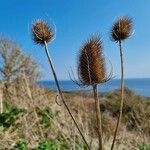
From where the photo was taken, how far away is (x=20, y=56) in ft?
78.3

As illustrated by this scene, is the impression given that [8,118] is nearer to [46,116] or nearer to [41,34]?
[46,116]

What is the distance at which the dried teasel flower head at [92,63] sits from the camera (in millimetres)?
4984

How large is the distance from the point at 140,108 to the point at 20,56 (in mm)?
6447

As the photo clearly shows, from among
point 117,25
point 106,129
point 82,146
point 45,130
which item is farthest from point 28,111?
point 106,129

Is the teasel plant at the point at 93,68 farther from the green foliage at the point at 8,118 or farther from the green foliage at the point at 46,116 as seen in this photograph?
the green foliage at the point at 46,116

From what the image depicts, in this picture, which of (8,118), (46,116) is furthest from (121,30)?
(46,116)

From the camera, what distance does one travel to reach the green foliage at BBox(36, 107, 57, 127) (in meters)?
9.51

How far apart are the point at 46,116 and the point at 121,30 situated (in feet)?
15.6

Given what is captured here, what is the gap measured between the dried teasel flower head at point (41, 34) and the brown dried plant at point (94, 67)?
1.30 ft

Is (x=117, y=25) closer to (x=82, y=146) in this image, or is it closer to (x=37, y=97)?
(x=82, y=146)

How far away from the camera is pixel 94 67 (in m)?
5.09

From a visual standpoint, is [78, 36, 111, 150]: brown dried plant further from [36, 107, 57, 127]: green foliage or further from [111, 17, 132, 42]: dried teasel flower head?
[36, 107, 57, 127]: green foliage

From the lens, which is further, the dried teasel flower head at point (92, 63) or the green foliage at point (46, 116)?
the green foliage at point (46, 116)

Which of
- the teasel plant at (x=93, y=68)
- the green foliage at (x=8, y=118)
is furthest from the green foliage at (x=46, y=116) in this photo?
the teasel plant at (x=93, y=68)
